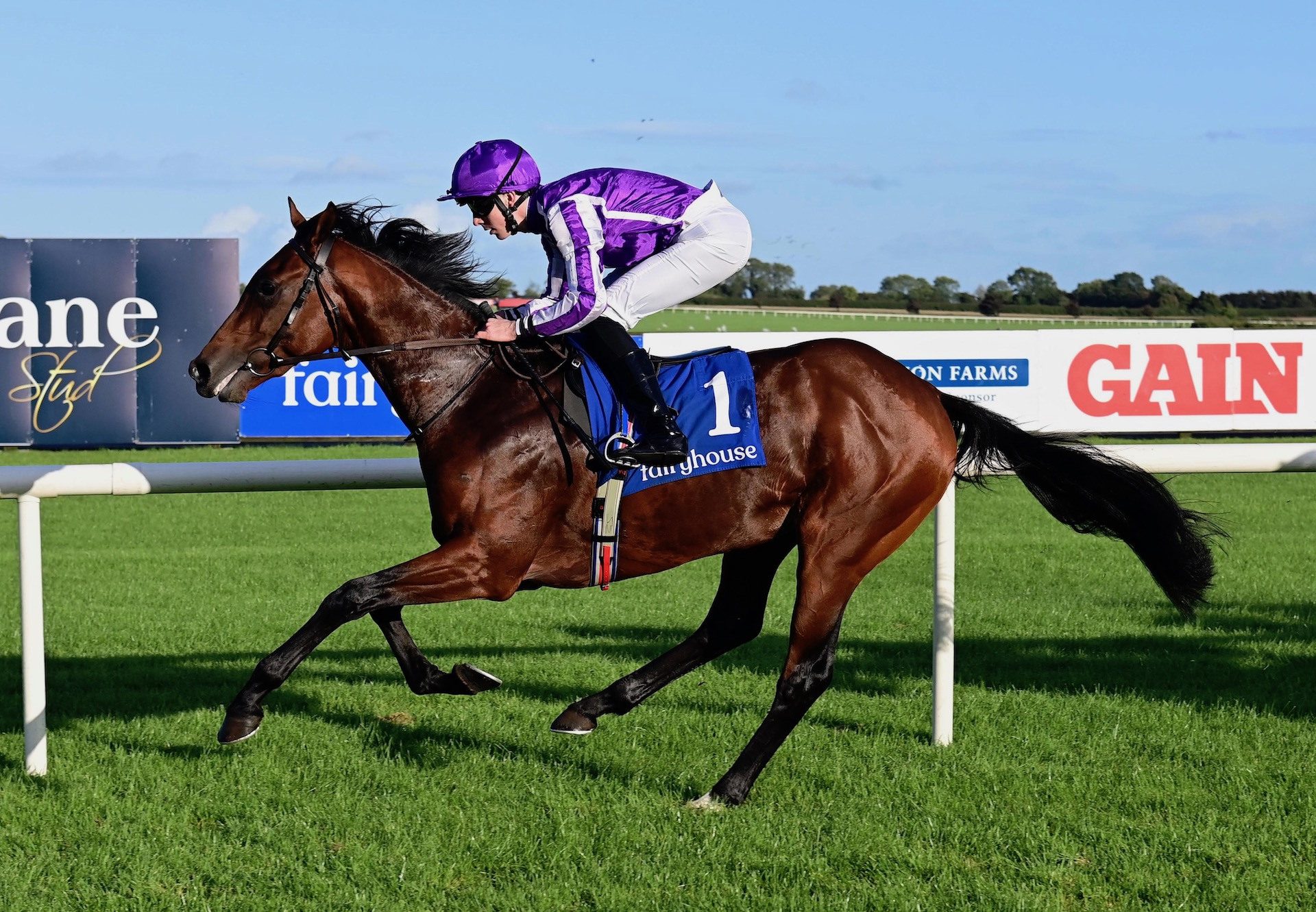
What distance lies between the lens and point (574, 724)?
4.57 meters

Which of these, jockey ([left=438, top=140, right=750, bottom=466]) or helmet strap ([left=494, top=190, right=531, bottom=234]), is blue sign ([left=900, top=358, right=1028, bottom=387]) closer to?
jockey ([left=438, top=140, right=750, bottom=466])

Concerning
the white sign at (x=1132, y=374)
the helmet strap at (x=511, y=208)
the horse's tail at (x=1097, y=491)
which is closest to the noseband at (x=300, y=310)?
the helmet strap at (x=511, y=208)

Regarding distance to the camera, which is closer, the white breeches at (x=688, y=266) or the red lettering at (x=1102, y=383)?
the white breeches at (x=688, y=266)

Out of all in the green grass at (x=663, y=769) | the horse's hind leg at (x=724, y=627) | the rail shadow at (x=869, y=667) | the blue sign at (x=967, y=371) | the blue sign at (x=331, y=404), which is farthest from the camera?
the blue sign at (x=331, y=404)

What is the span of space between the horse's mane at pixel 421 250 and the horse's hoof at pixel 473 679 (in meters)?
1.16

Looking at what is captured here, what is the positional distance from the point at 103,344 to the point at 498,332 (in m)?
15.6

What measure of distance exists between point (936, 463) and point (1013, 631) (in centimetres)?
300

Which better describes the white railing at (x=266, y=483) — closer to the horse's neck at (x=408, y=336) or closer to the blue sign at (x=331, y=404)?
the horse's neck at (x=408, y=336)

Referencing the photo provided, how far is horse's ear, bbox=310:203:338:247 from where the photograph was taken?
433 cm

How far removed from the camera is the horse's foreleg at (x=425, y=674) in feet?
15.0

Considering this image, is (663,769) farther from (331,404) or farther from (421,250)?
(331,404)

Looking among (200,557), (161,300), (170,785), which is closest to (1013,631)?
(170,785)

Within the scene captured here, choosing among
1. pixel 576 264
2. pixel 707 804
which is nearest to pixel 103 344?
pixel 576 264

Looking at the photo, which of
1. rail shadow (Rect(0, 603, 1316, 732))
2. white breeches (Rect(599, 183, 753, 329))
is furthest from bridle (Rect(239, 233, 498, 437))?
rail shadow (Rect(0, 603, 1316, 732))
